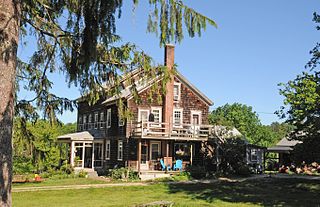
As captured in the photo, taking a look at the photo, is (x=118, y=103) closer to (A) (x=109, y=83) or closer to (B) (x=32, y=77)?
(A) (x=109, y=83)

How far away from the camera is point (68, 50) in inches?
320

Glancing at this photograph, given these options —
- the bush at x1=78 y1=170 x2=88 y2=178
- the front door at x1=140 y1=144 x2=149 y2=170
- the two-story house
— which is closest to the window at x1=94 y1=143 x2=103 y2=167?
the two-story house

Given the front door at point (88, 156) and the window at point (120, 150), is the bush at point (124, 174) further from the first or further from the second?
the front door at point (88, 156)

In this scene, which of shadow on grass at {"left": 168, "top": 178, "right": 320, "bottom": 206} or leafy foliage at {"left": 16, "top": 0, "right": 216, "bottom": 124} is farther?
shadow on grass at {"left": 168, "top": 178, "right": 320, "bottom": 206}

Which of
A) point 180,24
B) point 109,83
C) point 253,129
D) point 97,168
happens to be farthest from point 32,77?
point 253,129

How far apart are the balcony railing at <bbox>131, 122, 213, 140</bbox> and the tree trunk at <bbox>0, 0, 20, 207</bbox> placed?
23.2 meters

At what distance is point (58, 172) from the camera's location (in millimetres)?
31297

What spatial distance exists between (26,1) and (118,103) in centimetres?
279

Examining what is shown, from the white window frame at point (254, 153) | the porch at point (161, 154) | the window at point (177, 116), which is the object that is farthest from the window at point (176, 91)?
the white window frame at point (254, 153)

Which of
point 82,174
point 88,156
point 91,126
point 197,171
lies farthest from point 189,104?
point 88,156

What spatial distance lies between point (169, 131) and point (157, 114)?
7.67 ft

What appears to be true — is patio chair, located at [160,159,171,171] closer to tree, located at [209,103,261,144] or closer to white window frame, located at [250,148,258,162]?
white window frame, located at [250,148,258,162]

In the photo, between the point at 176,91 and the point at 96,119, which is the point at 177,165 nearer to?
the point at 176,91

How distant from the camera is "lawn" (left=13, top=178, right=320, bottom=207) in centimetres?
1734
